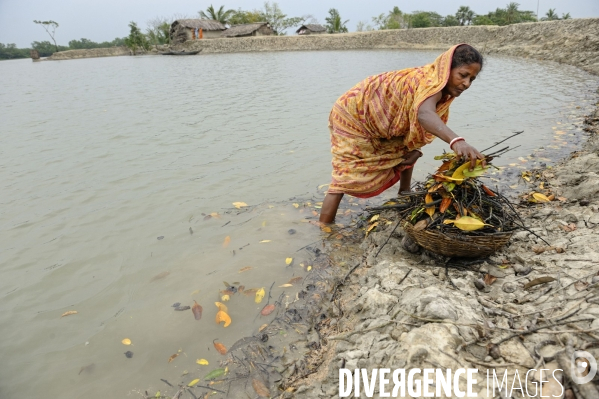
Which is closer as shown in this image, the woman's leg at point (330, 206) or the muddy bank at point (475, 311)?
the muddy bank at point (475, 311)

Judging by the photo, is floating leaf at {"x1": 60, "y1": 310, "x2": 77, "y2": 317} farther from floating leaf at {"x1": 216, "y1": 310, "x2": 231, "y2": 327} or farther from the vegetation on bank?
the vegetation on bank

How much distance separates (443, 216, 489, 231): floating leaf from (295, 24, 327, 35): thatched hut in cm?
4631

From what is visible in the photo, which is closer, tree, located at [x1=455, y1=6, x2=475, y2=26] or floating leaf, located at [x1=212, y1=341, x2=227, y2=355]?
floating leaf, located at [x1=212, y1=341, x2=227, y2=355]

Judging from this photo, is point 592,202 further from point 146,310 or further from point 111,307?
point 111,307

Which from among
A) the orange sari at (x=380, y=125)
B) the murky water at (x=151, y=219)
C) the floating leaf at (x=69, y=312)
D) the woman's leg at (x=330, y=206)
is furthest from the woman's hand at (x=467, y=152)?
the floating leaf at (x=69, y=312)

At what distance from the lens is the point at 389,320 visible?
1742 mm

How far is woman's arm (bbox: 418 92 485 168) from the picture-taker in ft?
6.46

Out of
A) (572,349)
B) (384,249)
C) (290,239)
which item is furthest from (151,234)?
(572,349)

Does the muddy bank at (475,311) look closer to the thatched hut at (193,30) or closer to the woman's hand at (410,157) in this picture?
the woman's hand at (410,157)

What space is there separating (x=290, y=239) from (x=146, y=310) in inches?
49.9

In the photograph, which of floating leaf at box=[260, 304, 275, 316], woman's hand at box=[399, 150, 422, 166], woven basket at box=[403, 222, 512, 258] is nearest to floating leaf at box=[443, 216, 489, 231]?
woven basket at box=[403, 222, 512, 258]

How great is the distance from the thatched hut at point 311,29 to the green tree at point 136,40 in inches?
716

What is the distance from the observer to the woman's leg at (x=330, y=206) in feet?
10.5

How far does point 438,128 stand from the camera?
6.89 ft
